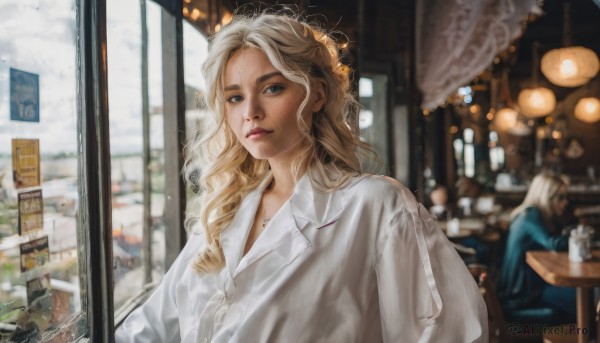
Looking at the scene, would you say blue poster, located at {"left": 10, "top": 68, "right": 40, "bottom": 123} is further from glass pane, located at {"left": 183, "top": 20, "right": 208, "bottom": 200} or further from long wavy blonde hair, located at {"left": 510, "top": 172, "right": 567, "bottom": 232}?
long wavy blonde hair, located at {"left": 510, "top": 172, "right": 567, "bottom": 232}

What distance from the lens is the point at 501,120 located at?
29.6ft

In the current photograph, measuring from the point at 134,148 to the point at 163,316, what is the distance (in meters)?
1.03

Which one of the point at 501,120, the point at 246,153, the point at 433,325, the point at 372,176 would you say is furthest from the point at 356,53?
the point at 501,120

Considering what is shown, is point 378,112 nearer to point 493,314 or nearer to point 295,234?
point 493,314

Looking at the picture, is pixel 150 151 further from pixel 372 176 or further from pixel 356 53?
pixel 356 53

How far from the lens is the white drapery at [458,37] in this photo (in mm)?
4500

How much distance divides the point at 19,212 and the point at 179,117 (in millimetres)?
1320

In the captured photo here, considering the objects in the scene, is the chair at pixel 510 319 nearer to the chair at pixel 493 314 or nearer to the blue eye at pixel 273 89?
the chair at pixel 493 314

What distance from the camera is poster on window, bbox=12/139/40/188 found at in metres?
1.48

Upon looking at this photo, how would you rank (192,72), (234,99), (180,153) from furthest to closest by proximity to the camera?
(192,72) < (180,153) < (234,99)

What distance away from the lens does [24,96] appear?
4.92ft

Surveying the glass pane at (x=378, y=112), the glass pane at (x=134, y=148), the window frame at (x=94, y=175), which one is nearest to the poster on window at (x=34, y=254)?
the window frame at (x=94, y=175)

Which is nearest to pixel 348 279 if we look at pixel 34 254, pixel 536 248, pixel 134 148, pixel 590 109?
pixel 34 254

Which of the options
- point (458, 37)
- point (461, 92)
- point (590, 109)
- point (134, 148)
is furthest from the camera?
point (461, 92)
